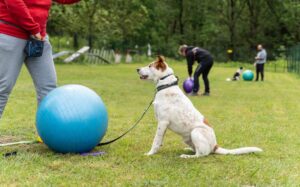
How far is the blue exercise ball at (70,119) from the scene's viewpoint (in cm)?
650

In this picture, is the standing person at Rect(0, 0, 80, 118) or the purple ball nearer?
the standing person at Rect(0, 0, 80, 118)

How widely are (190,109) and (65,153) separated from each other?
1.91m

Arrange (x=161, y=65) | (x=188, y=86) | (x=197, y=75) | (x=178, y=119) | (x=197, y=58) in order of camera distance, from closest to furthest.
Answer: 1. (x=178, y=119)
2. (x=161, y=65)
3. (x=197, y=58)
4. (x=197, y=75)
5. (x=188, y=86)

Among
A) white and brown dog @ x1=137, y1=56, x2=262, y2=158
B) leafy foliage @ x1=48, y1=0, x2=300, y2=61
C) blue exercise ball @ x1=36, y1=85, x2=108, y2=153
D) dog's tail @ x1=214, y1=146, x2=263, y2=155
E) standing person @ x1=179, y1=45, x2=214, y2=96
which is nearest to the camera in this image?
blue exercise ball @ x1=36, y1=85, x2=108, y2=153

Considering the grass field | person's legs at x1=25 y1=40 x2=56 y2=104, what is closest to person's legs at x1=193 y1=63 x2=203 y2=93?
the grass field

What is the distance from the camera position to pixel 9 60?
254 inches

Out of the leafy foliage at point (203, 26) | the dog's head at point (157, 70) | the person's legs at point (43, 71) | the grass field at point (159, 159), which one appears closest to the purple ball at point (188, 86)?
the grass field at point (159, 159)

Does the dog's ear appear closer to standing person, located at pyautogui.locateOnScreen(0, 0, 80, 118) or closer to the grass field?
the grass field

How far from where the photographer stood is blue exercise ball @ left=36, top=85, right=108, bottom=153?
6.50 meters

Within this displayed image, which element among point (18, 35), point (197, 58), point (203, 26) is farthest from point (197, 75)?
point (203, 26)

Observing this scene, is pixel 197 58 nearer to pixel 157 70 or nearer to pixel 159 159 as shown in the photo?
pixel 157 70

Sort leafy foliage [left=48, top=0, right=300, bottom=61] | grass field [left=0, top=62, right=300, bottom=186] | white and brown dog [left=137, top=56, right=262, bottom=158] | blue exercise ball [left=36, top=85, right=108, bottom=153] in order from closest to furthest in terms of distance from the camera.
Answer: grass field [left=0, top=62, right=300, bottom=186] → blue exercise ball [left=36, top=85, right=108, bottom=153] → white and brown dog [left=137, top=56, right=262, bottom=158] → leafy foliage [left=48, top=0, right=300, bottom=61]

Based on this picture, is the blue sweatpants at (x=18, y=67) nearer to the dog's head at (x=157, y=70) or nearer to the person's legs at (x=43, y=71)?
the person's legs at (x=43, y=71)

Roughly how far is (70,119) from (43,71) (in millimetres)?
901
